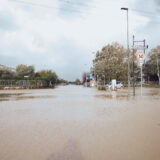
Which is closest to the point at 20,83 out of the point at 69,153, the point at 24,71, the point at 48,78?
the point at 48,78

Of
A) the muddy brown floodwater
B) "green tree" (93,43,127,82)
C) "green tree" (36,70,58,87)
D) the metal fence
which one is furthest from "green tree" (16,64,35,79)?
the muddy brown floodwater

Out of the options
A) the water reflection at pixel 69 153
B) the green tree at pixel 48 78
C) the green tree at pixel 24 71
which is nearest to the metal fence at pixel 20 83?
the green tree at pixel 48 78

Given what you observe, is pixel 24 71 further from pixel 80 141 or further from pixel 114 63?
pixel 80 141

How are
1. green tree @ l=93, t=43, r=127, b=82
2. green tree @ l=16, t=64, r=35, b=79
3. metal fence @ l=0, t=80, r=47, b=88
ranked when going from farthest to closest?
green tree @ l=16, t=64, r=35, b=79 < green tree @ l=93, t=43, r=127, b=82 < metal fence @ l=0, t=80, r=47, b=88

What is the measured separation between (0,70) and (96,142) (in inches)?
3499

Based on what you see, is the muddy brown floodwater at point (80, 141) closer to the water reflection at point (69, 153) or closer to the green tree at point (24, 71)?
the water reflection at point (69, 153)

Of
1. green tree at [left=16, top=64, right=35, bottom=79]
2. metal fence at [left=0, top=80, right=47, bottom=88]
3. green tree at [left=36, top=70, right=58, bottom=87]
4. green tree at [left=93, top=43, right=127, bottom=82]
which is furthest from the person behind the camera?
green tree at [left=16, top=64, right=35, bottom=79]

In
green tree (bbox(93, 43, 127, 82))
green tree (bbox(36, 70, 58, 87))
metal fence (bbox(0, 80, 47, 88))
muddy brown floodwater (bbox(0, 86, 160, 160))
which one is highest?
green tree (bbox(93, 43, 127, 82))

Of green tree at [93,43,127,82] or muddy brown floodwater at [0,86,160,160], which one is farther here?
green tree at [93,43,127,82]

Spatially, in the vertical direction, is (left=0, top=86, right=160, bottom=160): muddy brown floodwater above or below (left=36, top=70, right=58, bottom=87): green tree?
below

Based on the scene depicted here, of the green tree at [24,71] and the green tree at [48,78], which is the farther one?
the green tree at [24,71]

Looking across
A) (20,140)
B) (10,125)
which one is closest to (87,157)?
(20,140)

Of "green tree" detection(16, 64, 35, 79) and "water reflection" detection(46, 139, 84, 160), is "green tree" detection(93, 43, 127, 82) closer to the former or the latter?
"green tree" detection(16, 64, 35, 79)

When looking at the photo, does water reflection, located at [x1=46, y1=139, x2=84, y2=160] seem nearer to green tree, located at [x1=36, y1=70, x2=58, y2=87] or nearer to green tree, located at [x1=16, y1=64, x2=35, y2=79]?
green tree, located at [x1=36, y1=70, x2=58, y2=87]
